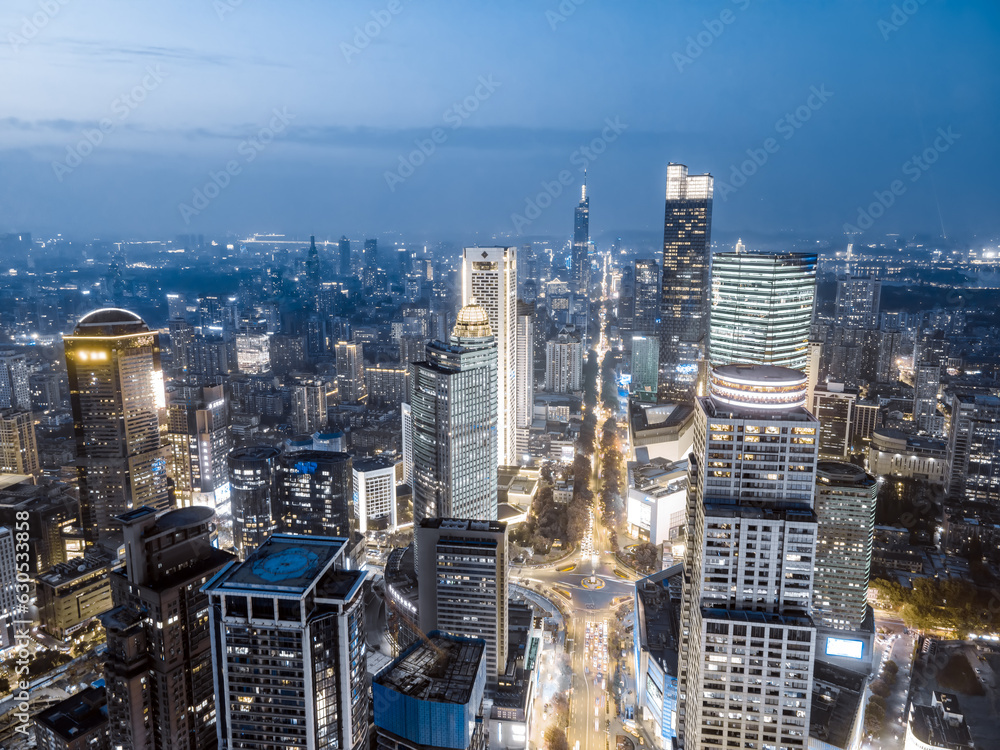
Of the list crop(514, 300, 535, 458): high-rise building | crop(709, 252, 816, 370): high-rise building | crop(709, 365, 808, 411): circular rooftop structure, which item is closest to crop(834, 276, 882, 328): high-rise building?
crop(514, 300, 535, 458): high-rise building

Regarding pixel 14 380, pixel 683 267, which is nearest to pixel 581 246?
pixel 683 267

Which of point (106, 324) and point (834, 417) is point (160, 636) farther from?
point (834, 417)

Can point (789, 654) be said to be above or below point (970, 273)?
below

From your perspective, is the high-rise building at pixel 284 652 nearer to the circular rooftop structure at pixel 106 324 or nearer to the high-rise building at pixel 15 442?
the circular rooftop structure at pixel 106 324

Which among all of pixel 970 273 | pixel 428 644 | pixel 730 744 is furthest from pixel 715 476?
pixel 970 273

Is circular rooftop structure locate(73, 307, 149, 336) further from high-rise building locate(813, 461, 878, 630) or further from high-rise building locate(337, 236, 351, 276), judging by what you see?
high-rise building locate(337, 236, 351, 276)

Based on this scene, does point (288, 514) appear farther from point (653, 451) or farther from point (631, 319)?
point (631, 319)
